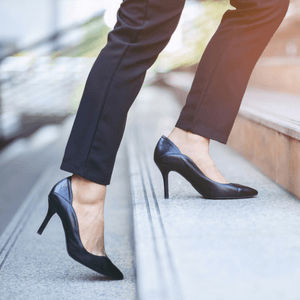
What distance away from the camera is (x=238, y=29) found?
67cm

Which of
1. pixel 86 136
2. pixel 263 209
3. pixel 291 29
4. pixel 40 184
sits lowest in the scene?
pixel 40 184

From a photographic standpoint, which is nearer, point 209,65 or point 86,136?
point 86,136

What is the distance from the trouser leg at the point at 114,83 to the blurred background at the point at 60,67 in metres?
0.12

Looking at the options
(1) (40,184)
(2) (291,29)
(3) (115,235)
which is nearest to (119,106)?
(3) (115,235)

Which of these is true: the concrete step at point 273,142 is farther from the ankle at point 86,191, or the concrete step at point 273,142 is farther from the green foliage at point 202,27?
the green foliage at point 202,27

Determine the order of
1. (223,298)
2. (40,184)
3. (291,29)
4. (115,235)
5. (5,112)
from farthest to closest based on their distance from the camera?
(5,112) < (291,29) < (40,184) < (115,235) < (223,298)

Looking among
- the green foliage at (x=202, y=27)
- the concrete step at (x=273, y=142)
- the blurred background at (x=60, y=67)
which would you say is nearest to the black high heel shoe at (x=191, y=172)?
the concrete step at (x=273, y=142)

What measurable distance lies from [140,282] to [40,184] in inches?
51.4

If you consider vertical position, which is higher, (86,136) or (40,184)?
(86,136)

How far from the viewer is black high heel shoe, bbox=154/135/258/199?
0.69 meters

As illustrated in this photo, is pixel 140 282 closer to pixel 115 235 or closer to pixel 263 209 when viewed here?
pixel 263 209

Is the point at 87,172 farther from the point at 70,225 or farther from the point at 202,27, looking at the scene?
the point at 202,27

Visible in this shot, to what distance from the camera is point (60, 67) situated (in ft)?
13.0

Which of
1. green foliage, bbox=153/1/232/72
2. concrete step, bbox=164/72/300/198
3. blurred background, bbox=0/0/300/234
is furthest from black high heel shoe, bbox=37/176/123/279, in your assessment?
green foliage, bbox=153/1/232/72
